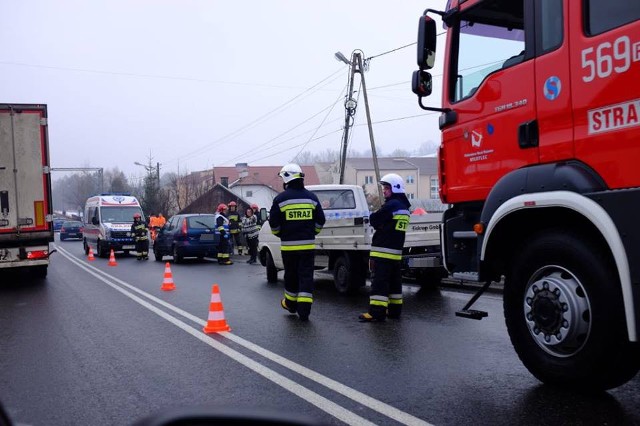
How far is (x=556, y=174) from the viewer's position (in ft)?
13.7

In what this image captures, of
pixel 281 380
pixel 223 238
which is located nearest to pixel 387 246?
pixel 281 380

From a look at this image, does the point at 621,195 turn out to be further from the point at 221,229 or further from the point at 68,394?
the point at 221,229

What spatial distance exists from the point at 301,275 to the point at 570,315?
413 centimetres

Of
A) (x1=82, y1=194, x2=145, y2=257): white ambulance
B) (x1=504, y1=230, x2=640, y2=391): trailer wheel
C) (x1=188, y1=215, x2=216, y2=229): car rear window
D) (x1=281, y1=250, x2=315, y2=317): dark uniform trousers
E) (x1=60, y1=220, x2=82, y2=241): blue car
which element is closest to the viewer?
(x1=504, y1=230, x2=640, y2=391): trailer wheel

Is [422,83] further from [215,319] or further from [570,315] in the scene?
[215,319]

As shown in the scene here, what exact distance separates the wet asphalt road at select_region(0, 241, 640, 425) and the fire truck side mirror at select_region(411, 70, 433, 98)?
2.53m

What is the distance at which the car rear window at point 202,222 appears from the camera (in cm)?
1916

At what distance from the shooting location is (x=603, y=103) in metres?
3.88

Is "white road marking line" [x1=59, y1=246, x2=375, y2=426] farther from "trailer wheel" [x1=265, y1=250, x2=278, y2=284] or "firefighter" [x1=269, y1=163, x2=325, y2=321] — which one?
"trailer wheel" [x1=265, y1=250, x2=278, y2=284]

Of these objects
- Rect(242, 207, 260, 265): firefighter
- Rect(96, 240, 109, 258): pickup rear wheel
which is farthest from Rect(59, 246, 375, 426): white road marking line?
Rect(96, 240, 109, 258): pickup rear wheel

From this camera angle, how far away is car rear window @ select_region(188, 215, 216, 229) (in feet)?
62.8

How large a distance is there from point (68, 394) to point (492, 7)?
4.84 meters

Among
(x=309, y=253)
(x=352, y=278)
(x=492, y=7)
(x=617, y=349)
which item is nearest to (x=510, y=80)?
(x=492, y=7)

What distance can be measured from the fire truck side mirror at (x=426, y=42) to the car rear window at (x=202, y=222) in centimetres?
1472
